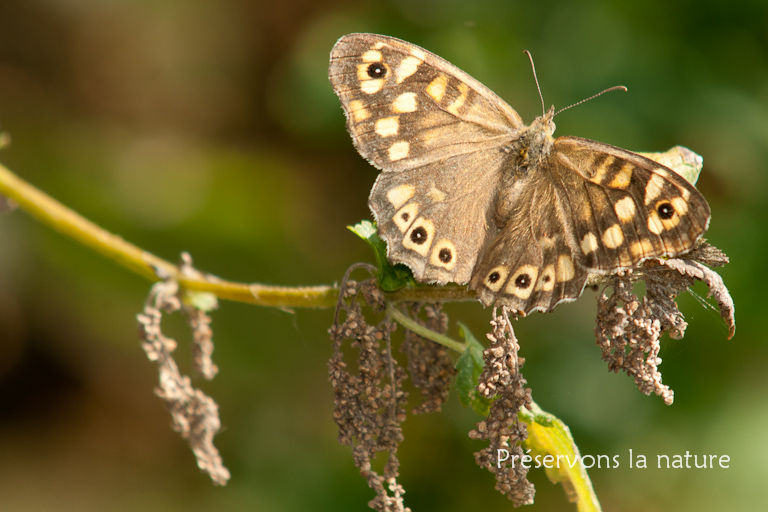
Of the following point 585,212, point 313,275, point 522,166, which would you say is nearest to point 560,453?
point 585,212

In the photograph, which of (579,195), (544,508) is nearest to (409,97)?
(579,195)

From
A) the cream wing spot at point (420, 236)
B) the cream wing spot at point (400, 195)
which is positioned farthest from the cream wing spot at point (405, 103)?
the cream wing spot at point (420, 236)

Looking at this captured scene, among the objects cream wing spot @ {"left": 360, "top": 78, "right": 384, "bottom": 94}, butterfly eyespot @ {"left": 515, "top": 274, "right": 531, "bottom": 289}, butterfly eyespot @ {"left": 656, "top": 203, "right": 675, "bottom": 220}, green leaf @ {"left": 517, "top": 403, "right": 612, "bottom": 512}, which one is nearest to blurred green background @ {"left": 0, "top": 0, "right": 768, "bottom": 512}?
green leaf @ {"left": 517, "top": 403, "right": 612, "bottom": 512}

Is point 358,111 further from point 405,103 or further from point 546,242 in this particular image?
point 546,242

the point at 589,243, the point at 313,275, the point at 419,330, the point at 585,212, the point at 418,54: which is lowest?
the point at 419,330

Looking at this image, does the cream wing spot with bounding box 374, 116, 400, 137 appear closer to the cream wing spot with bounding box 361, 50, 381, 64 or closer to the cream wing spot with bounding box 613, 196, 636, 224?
the cream wing spot with bounding box 361, 50, 381, 64

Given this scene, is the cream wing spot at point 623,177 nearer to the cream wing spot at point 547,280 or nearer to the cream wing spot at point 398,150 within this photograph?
the cream wing spot at point 547,280
